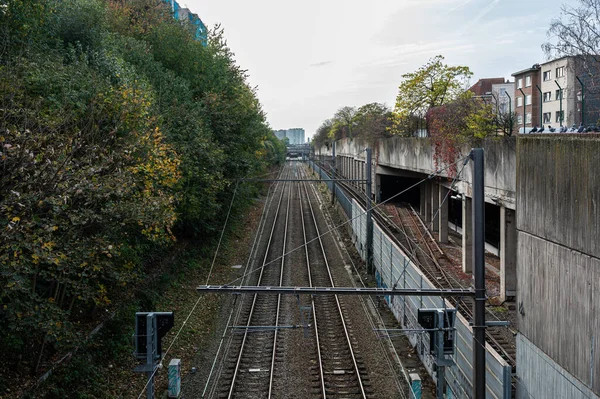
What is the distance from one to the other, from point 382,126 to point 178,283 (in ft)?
142

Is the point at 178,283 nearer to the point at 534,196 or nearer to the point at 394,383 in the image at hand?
the point at 394,383

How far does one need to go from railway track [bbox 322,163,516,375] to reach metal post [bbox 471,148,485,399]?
0.63m

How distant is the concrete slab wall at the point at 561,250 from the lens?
735 centimetres

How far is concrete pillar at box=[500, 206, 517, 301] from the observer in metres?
17.0

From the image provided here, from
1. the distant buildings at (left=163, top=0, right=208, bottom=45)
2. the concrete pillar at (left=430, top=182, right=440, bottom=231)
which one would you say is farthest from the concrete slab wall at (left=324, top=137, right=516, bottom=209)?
the distant buildings at (left=163, top=0, right=208, bottom=45)

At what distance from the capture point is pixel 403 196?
4425 centimetres

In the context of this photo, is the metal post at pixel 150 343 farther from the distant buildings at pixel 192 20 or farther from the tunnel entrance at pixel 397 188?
the tunnel entrance at pixel 397 188

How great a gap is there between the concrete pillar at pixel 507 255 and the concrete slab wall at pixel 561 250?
25.1 feet

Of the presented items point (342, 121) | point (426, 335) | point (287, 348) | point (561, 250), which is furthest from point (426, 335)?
point (342, 121)

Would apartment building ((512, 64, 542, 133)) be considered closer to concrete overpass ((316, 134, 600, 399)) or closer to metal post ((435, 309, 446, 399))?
concrete overpass ((316, 134, 600, 399))

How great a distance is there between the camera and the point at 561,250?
26.9 ft

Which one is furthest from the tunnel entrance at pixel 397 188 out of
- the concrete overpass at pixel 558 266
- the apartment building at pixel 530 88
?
the concrete overpass at pixel 558 266

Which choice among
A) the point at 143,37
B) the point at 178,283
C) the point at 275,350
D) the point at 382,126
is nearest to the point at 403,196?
the point at 382,126

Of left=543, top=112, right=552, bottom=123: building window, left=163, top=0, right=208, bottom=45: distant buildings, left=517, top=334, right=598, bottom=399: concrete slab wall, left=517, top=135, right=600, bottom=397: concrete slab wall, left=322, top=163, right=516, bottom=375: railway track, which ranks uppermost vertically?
left=163, top=0, right=208, bottom=45: distant buildings
